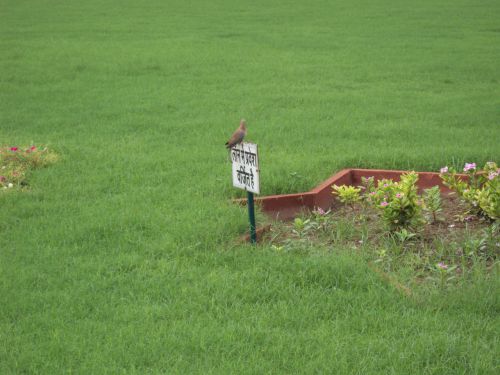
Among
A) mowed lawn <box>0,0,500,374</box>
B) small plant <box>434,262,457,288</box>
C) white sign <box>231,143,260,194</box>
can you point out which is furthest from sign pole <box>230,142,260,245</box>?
small plant <box>434,262,457,288</box>

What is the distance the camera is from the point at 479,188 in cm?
578

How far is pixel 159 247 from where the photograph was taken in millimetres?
4832

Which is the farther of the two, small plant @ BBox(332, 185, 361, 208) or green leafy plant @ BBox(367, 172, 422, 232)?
small plant @ BBox(332, 185, 361, 208)

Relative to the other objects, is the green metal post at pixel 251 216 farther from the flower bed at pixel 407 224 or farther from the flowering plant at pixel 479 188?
the flowering plant at pixel 479 188

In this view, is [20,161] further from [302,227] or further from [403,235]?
[403,235]

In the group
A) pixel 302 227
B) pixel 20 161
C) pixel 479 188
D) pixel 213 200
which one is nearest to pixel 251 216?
pixel 302 227

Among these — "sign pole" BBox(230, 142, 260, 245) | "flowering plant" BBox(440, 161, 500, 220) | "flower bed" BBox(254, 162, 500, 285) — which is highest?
"sign pole" BBox(230, 142, 260, 245)

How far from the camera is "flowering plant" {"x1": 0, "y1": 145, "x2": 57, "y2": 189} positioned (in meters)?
6.32

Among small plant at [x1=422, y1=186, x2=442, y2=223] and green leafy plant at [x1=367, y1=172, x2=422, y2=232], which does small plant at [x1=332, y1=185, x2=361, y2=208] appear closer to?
green leafy plant at [x1=367, y1=172, x2=422, y2=232]

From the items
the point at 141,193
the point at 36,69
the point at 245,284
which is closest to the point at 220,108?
the point at 141,193

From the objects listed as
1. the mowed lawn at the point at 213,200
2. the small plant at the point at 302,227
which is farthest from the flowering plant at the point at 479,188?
the small plant at the point at 302,227

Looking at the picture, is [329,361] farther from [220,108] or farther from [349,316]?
[220,108]

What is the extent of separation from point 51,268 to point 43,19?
50.3 ft

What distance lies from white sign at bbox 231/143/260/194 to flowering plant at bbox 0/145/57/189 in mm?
2412
